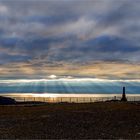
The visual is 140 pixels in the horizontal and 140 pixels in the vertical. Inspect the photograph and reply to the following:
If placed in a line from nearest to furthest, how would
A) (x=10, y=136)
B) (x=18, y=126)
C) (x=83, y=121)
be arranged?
(x=10, y=136), (x=18, y=126), (x=83, y=121)

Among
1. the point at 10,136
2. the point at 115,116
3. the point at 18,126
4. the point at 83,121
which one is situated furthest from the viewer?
the point at 115,116

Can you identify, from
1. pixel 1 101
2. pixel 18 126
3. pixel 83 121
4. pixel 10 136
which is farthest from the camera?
pixel 1 101

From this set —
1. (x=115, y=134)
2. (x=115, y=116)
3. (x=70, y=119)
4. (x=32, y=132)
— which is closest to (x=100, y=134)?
(x=115, y=134)

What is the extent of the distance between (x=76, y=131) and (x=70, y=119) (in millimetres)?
7638

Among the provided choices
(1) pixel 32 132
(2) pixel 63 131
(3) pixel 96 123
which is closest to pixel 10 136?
(1) pixel 32 132

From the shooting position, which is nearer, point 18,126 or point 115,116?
point 18,126

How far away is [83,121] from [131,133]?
781cm

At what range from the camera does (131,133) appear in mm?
24453

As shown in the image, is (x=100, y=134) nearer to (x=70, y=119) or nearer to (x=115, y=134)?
(x=115, y=134)

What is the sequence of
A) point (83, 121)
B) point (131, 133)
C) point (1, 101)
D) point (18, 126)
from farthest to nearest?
point (1, 101)
point (83, 121)
point (18, 126)
point (131, 133)

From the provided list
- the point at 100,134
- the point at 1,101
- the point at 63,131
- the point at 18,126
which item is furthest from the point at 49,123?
the point at 1,101

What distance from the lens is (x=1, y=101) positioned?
6888 cm

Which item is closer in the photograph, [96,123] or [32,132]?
[32,132]

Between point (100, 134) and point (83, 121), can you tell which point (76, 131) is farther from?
point (83, 121)
